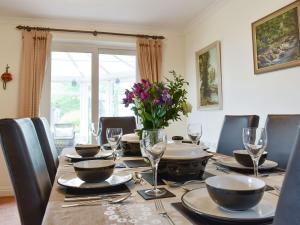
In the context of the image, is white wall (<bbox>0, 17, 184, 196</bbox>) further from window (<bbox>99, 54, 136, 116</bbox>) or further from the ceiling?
window (<bbox>99, 54, 136, 116</bbox>)

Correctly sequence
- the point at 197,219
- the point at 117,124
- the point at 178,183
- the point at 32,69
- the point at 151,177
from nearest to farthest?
the point at 197,219 < the point at 178,183 < the point at 151,177 < the point at 117,124 < the point at 32,69

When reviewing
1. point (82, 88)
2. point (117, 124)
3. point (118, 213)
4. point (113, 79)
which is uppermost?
point (113, 79)

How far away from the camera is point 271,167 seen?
122 centimetres

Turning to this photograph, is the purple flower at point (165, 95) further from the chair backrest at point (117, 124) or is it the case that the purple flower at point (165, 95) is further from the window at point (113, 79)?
the window at point (113, 79)

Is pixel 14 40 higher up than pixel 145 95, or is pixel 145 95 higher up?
pixel 14 40

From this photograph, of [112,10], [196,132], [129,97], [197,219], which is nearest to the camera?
[197,219]

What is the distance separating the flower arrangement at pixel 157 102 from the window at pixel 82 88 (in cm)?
Result: 254

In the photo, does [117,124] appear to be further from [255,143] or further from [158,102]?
[255,143]

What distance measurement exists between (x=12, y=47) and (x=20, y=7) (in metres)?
0.59

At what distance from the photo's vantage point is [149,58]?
394 cm

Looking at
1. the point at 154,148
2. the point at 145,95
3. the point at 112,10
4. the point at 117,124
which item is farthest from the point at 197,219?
the point at 112,10

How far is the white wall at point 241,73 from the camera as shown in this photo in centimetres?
226

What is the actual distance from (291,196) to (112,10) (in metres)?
3.37

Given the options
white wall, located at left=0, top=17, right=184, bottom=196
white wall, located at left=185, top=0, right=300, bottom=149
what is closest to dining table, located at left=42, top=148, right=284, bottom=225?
white wall, located at left=185, top=0, right=300, bottom=149
